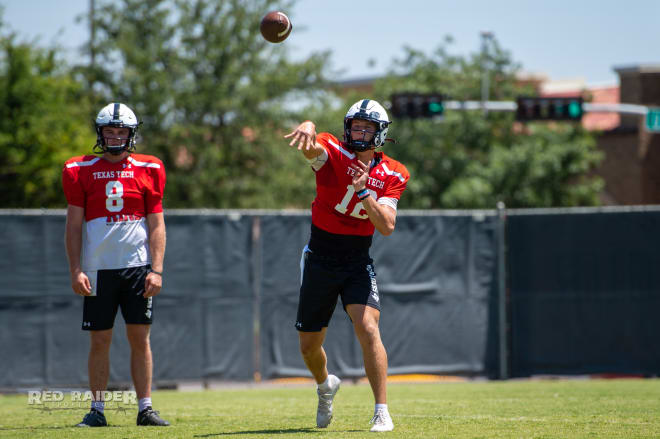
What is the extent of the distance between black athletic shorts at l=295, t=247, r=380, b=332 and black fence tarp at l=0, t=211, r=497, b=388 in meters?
5.71

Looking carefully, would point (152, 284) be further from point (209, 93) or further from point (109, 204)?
point (209, 93)

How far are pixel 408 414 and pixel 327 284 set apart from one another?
1.67 m

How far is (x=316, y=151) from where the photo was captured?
6.51 metres

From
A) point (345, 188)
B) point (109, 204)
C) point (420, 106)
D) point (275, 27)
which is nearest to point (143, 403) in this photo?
point (109, 204)

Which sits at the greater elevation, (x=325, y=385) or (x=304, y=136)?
(x=304, y=136)

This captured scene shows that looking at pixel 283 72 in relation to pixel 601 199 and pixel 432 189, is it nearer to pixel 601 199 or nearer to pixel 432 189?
pixel 432 189

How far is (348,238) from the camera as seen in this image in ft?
22.5

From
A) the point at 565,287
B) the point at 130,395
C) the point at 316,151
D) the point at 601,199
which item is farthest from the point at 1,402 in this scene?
the point at 601,199

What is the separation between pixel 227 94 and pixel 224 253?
832 inches

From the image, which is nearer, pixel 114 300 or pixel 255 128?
pixel 114 300

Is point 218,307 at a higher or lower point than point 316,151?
lower

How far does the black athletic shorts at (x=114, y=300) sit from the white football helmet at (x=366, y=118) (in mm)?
2006

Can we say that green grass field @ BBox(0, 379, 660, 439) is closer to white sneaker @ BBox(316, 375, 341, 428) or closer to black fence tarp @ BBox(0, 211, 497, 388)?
white sneaker @ BBox(316, 375, 341, 428)

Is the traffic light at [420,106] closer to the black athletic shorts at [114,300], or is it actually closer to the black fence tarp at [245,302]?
the black fence tarp at [245,302]
